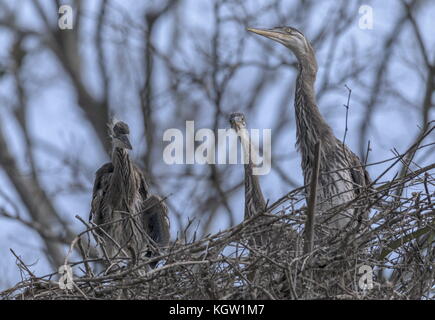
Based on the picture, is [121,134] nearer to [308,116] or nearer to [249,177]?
[249,177]

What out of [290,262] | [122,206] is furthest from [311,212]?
[122,206]

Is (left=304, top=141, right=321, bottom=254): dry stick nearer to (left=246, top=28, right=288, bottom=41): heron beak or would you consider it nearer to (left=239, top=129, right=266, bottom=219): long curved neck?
(left=239, top=129, right=266, bottom=219): long curved neck

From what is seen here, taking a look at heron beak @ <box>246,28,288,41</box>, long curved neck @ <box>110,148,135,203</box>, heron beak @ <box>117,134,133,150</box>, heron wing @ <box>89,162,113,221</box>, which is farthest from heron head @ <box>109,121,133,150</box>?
heron beak @ <box>246,28,288,41</box>

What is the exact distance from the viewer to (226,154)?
11.7 m

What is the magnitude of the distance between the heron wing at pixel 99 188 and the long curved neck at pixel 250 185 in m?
1.02

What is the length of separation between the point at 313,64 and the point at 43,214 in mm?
7222

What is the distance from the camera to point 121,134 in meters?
7.46

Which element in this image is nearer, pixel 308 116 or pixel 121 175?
pixel 308 116

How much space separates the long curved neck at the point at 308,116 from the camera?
7.39 metres

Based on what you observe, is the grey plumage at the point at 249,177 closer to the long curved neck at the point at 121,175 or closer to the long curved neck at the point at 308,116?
the long curved neck at the point at 308,116

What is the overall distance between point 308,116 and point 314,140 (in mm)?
227

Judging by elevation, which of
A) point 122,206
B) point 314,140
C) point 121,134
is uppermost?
point 121,134

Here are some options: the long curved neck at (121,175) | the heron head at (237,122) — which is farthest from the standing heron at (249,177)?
the long curved neck at (121,175)
